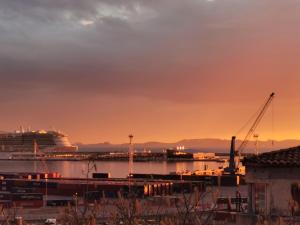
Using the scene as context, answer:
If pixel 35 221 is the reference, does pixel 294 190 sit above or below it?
above

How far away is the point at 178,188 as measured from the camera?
2918 inches

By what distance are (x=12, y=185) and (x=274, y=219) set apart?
66798mm

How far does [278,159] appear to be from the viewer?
840 inches

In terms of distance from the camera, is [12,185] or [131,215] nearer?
[131,215]

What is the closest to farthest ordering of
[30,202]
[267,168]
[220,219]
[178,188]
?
[267,168] < [220,219] < [30,202] < [178,188]

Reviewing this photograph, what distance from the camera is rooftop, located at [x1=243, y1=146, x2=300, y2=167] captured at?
20812mm

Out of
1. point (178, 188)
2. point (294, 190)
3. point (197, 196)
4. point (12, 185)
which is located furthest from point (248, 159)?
point (12, 185)

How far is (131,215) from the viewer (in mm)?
8148

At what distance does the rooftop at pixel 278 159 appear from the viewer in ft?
68.3

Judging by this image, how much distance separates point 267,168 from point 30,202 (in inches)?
1352

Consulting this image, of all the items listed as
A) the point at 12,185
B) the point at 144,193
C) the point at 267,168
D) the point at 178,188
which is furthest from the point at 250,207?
the point at 12,185

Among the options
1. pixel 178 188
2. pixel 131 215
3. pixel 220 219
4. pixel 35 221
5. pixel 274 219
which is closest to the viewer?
pixel 131 215

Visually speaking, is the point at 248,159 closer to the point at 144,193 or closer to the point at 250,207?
the point at 250,207

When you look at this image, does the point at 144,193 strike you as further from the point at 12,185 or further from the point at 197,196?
the point at 197,196
